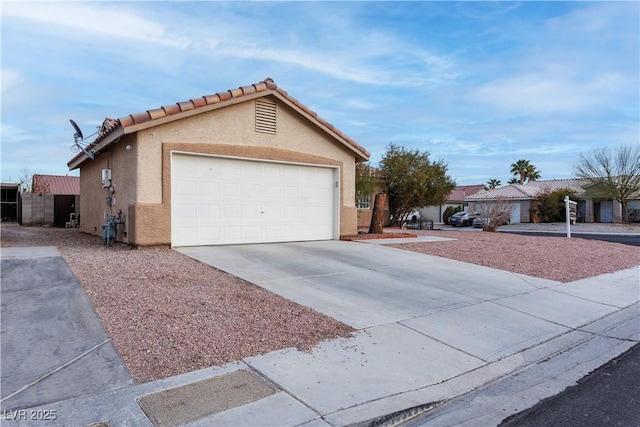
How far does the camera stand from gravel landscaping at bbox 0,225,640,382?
4828 mm

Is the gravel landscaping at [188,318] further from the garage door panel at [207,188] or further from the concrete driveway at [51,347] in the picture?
the garage door panel at [207,188]

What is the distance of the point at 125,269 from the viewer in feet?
28.1

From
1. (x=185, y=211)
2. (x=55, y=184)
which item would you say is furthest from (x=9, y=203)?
(x=185, y=211)

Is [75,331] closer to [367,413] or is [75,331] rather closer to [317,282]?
[367,413]

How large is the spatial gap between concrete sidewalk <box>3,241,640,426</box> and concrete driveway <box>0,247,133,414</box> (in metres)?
0.27

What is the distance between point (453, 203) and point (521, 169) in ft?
48.6

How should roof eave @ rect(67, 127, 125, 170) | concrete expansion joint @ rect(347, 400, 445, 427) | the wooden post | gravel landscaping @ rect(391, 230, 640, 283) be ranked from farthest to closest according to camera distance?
the wooden post < roof eave @ rect(67, 127, 125, 170) < gravel landscaping @ rect(391, 230, 640, 283) < concrete expansion joint @ rect(347, 400, 445, 427)

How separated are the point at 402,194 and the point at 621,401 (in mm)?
21092

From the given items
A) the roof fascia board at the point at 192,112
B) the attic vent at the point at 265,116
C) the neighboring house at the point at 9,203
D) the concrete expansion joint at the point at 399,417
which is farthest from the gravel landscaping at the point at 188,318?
the neighboring house at the point at 9,203

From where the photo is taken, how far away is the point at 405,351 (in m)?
5.26

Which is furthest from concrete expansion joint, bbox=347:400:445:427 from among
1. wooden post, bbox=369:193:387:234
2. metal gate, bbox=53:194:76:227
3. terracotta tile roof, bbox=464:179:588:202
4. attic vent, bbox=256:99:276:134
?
terracotta tile roof, bbox=464:179:588:202

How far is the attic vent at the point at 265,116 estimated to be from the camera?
1346 centimetres

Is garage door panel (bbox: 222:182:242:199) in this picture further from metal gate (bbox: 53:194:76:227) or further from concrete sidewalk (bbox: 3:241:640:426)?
metal gate (bbox: 53:194:76:227)

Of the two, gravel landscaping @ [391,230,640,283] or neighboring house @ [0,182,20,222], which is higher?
neighboring house @ [0,182,20,222]
